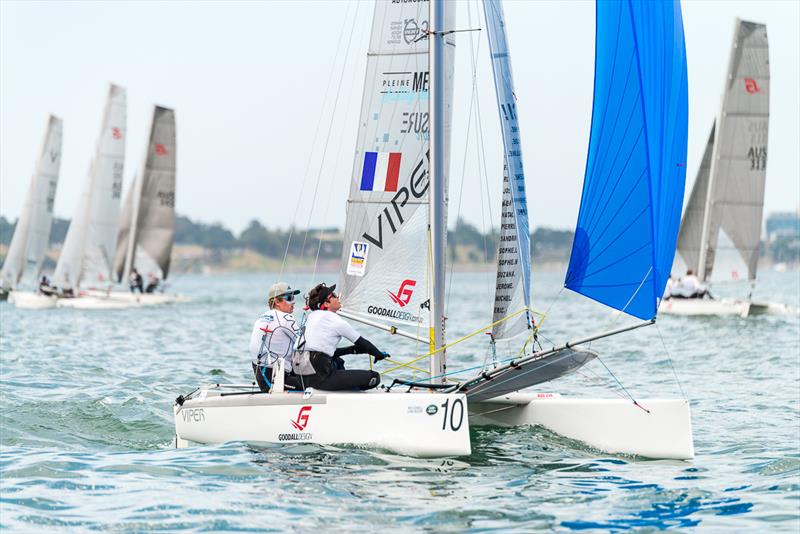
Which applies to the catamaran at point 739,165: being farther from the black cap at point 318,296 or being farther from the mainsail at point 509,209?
the black cap at point 318,296

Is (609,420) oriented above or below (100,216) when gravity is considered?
below

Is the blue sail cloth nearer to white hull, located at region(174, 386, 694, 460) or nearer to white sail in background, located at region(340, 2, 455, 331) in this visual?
white hull, located at region(174, 386, 694, 460)

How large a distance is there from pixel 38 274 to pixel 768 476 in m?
36.5

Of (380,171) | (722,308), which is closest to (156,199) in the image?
(722,308)

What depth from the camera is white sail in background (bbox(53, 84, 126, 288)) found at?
38062 mm

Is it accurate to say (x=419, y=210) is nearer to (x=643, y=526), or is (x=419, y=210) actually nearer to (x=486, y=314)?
(x=643, y=526)

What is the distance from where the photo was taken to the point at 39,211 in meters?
41.2

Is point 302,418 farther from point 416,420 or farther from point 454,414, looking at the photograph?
point 454,414

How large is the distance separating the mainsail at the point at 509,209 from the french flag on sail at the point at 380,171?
1.07 metres

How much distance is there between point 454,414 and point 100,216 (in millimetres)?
31713

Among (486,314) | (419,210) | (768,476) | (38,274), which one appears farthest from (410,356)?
(38,274)

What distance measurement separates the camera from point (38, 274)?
41.3 metres

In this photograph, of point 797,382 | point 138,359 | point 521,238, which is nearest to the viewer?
point 521,238

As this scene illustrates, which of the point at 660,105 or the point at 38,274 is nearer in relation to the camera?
the point at 660,105
